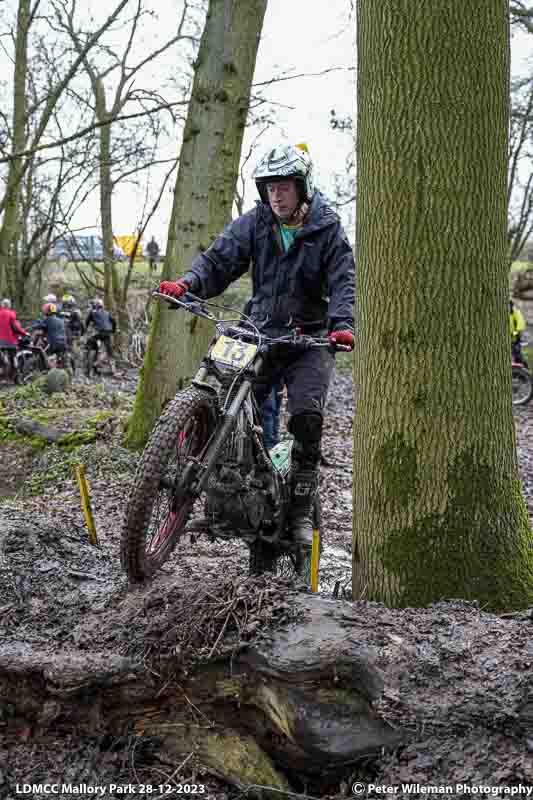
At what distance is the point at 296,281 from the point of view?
407 centimetres

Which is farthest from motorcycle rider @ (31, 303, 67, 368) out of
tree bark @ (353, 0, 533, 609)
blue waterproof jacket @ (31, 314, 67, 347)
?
tree bark @ (353, 0, 533, 609)

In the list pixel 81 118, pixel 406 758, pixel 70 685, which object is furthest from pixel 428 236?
pixel 81 118

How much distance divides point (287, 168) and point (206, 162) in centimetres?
360

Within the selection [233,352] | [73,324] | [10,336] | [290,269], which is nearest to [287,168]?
[290,269]

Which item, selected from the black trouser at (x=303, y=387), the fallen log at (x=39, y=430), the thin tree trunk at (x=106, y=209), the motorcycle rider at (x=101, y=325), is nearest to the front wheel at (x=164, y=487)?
the black trouser at (x=303, y=387)

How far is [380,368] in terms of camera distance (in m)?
3.18

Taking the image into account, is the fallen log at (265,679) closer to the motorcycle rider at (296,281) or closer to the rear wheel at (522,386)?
the motorcycle rider at (296,281)

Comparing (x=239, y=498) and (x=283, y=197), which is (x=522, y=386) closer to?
(x=283, y=197)

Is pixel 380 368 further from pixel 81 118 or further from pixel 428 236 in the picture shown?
pixel 81 118

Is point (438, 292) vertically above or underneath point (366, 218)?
underneath

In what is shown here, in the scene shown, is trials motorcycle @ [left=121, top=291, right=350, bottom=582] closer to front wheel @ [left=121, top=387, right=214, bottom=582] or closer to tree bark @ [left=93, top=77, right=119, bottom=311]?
front wheel @ [left=121, top=387, right=214, bottom=582]

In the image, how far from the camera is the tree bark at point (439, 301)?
9.82 feet

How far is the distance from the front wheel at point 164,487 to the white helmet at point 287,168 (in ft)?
4.00

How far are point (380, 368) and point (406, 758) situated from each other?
4.93 ft
